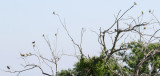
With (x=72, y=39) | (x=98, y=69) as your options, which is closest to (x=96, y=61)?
(x=98, y=69)

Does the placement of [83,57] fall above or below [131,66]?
above

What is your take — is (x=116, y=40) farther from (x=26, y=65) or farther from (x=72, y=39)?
(x=26, y=65)

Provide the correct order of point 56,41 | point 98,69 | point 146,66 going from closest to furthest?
point 98,69 < point 56,41 < point 146,66

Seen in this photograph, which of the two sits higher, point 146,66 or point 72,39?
point 72,39

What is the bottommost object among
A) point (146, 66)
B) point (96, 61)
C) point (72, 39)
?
point (146, 66)

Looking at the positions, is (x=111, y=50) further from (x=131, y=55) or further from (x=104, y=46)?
(x=131, y=55)

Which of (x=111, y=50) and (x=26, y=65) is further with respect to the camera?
(x=26, y=65)

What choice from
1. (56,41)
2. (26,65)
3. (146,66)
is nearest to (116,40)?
(56,41)

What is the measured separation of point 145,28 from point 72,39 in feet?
6.95

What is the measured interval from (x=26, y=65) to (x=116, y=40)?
11.7 ft

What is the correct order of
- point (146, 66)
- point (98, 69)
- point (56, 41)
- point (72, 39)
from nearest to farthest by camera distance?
1. point (98, 69)
2. point (72, 39)
3. point (56, 41)
4. point (146, 66)

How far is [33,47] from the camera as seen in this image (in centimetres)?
1177

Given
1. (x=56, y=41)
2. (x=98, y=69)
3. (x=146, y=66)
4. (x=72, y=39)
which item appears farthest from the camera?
(x=146, y=66)

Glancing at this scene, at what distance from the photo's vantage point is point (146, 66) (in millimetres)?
26344
